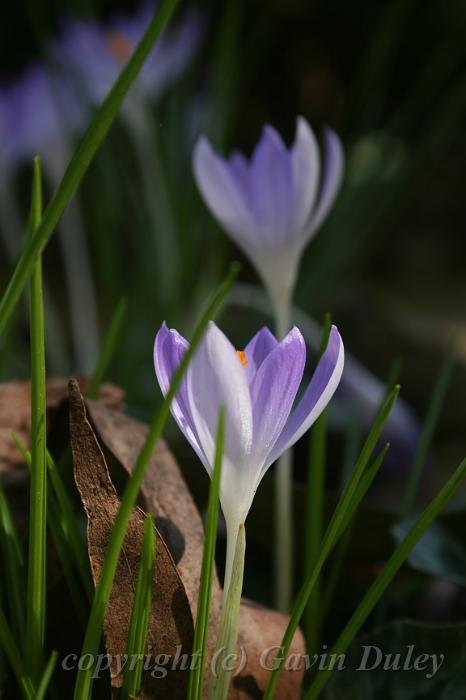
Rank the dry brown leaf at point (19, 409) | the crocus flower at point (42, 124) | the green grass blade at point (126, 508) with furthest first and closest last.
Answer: the crocus flower at point (42, 124) < the dry brown leaf at point (19, 409) < the green grass blade at point (126, 508)

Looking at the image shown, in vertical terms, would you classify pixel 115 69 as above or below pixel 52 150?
above

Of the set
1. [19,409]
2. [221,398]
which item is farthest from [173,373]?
[19,409]

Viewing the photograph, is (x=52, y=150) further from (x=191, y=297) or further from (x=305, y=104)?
(x=305, y=104)

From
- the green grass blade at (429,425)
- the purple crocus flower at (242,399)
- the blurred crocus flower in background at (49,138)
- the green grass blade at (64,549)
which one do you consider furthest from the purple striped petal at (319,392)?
the blurred crocus flower in background at (49,138)

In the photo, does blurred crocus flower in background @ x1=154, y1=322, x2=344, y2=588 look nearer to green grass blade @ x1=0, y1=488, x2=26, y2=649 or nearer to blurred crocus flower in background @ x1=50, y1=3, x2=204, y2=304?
green grass blade @ x1=0, y1=488, x2=26, y2=649

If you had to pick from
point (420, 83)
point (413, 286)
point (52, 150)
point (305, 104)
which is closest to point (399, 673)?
point (52, 150)

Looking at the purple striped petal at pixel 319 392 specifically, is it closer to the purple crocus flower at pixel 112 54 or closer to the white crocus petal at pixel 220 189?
the white crocus petal at pixel 220 189
